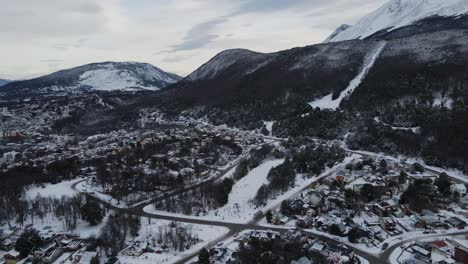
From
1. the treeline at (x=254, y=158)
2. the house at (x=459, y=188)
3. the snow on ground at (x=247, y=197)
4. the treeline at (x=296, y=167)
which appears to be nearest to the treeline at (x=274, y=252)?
the snow on ground at (x=247, y=197)

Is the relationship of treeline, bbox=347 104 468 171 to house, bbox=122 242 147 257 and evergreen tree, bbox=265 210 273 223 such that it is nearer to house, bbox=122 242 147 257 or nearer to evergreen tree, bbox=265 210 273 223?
evergreen tree, bbox=265 210 273 223

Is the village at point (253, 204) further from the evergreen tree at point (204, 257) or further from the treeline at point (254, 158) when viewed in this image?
the evergreen tree at point (204, 257)

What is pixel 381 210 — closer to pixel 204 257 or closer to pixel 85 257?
pixel 204 257

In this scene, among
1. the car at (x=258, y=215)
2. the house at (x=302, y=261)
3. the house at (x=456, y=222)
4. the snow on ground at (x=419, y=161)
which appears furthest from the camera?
the snow on ground at (x=419, y=161)

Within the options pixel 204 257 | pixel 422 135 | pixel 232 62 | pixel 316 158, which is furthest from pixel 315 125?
pixel 232 62

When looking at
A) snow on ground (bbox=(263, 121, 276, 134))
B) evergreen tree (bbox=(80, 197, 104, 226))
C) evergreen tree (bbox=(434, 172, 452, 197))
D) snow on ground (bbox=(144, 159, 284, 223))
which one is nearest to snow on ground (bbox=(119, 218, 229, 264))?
snow on ground (bbox=(144, 159, 284, 223))
